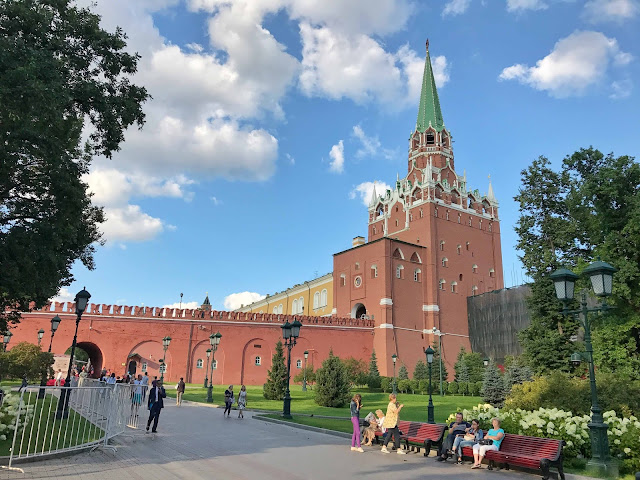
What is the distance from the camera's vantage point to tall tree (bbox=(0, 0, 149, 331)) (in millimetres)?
10516

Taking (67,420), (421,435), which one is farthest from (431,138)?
(67,420)

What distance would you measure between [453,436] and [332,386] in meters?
12.3

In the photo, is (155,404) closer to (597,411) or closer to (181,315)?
(597,411)

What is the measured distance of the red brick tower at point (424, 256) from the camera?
44250mm

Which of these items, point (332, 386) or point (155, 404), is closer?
point (155, 404)

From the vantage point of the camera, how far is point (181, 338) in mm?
36844

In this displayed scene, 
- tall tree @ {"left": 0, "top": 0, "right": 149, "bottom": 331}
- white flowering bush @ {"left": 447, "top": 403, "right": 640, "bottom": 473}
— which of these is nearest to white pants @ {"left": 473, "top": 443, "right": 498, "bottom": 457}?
white flowering bush @ {"left": 447, "top": 403, "right": 640, "bottom": 473}

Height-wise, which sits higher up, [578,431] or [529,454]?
[578,431]

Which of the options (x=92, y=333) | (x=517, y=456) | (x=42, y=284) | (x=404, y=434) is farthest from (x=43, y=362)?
(x=517, y=456)

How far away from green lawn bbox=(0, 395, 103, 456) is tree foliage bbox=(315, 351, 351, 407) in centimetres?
1321

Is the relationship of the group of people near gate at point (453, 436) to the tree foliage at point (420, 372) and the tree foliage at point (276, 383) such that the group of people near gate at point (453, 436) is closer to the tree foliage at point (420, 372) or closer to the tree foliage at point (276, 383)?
the tree foliage at point (276, 383)

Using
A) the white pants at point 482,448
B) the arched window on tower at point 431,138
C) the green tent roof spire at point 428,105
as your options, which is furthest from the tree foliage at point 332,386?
the green tent roof spire at point 428,105

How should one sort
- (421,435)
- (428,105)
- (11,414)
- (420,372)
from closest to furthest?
(11,414)
(421,435)
(420,372)
(428,105)

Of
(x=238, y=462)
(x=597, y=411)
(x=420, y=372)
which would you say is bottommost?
(x=238, y=462)
